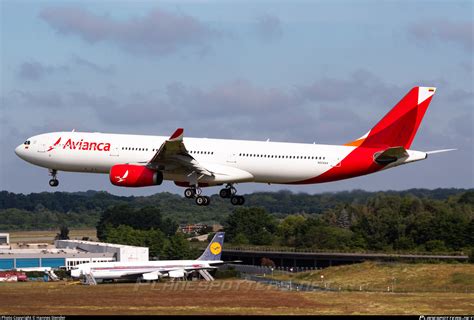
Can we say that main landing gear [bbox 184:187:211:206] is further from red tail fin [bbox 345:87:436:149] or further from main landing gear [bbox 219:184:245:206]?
red tail fin [bbox 345:87:436:149]

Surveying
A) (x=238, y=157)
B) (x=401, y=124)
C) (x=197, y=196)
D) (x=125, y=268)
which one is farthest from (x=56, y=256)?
(x=401, y=124)

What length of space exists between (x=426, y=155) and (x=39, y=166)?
1344 inches

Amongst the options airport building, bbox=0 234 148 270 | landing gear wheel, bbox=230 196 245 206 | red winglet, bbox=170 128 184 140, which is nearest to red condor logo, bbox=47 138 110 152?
red winglet, bbox=170 128 184 140

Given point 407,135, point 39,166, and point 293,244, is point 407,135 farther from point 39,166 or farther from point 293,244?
point 293,244

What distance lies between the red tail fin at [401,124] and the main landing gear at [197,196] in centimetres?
1254

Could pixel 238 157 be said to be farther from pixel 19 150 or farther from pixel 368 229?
pixel 368 229

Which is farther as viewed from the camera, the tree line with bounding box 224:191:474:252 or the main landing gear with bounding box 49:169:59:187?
the tree line with bounding box 224:191:474:252

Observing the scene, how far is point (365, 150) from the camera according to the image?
8138 cm

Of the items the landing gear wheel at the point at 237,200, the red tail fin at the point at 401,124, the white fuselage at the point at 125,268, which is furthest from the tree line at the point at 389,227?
the red tail fin at the point at 401,124

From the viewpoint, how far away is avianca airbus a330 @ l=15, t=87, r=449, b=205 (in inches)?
3204

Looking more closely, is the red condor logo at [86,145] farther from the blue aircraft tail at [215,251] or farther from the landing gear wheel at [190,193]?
the blue aircraft tail at [215,251]

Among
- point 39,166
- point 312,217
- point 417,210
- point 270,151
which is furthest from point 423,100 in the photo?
point 312,217

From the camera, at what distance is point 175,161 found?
8412 centimetres

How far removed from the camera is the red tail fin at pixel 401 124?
81812 millimetres
